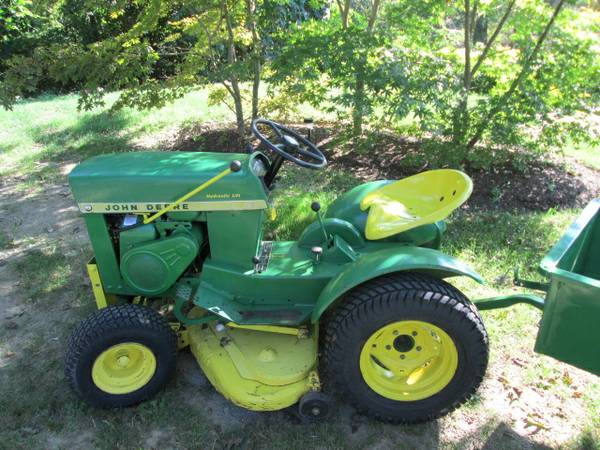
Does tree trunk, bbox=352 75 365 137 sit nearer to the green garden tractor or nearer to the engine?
the green garden tractor

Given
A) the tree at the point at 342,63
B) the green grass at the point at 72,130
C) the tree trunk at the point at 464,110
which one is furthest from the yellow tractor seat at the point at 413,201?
the green grass at the point at 72,130

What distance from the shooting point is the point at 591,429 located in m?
2.48

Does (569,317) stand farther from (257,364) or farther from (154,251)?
(154,251)

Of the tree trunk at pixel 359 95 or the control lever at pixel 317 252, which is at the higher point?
the tree trunk at pixel 359 95

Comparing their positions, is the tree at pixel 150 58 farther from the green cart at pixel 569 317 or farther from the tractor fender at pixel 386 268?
the green cart at pixel 569 317

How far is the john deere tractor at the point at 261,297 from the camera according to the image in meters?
2.35

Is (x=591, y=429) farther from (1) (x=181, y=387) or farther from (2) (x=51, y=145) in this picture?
(2) (x=51, y=145)

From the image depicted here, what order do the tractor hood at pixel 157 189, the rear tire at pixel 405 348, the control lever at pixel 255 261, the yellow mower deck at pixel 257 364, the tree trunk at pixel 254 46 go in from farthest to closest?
the tree trunk at pixel 254 46
the control lever at pixel 255 261
the tractor hood at pixel 157 189
the yellow mower deck at pixel 257 364
the rear tire at pixel 405 348

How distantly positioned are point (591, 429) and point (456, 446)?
2.42 ft

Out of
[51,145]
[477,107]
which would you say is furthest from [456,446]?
[51,145]

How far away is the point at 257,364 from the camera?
2.50 meters

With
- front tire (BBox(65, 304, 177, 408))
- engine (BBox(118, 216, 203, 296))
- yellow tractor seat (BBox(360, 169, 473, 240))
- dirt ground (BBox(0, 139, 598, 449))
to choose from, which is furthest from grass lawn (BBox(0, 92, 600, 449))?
yellow tractor seat (BBox(360, 169, 473, 240))

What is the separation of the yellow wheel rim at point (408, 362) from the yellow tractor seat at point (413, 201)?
1.82ft

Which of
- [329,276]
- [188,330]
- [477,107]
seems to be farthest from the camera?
[477,107]
